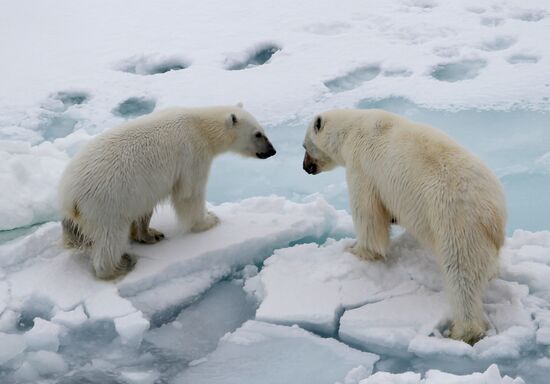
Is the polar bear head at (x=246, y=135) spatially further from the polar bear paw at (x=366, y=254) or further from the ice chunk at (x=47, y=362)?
the ice chunk at (x=47, y=362)

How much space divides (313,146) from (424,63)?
11.1 feet

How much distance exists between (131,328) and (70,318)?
38 centimetres

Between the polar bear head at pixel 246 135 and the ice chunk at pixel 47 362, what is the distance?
2.08 m

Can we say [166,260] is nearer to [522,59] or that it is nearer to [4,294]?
[4,294]

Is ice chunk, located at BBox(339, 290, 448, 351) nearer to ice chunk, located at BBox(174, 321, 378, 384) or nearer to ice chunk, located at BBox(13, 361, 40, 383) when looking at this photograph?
ice chunk, located at BBox(174, 321, 378, 384)

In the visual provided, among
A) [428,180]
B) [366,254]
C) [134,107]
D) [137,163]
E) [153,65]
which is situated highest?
[428,180]

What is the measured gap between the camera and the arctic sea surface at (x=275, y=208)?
3.75 m

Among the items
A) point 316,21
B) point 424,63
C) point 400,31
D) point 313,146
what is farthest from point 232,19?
point 313,146

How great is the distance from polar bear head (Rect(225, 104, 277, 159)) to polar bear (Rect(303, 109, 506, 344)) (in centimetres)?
59

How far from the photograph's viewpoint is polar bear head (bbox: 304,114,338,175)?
4.96m

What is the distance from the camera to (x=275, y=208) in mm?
5457

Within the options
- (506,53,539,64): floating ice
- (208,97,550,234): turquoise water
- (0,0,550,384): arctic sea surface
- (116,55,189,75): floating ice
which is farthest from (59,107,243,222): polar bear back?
(506,53,539,64): floating ice

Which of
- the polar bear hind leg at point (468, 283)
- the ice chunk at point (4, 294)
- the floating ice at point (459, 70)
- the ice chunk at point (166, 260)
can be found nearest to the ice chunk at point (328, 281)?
the ice chunk at point (166, 260)

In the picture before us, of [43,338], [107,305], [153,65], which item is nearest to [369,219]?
[107,305]
